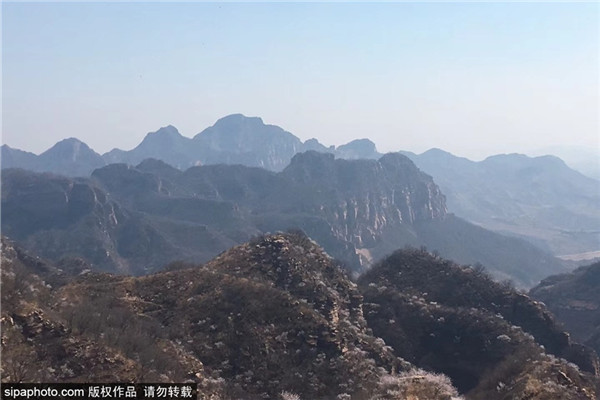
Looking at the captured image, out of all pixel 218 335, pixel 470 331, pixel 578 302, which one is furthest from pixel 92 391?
pixel 578 302

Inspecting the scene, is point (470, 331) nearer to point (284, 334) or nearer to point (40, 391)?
point (284, 334)

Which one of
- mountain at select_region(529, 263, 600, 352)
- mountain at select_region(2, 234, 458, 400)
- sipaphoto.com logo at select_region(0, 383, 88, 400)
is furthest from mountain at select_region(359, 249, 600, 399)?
mountain at select_region(529, 263, 600, 352)

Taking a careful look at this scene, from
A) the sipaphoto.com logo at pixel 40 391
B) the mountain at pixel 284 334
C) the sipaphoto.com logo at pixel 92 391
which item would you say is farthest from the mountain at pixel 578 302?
the sipaphoto.com logo at pixel 40 391

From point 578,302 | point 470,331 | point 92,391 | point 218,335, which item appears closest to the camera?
point 92,391

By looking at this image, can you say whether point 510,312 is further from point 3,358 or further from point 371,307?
point 3,358

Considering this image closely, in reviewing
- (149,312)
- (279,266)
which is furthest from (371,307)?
(149,312)

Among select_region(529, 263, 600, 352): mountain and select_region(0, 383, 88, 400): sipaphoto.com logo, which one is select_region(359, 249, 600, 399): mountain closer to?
select_region(0, 383, 88, 400): sipaphoto.com logo
